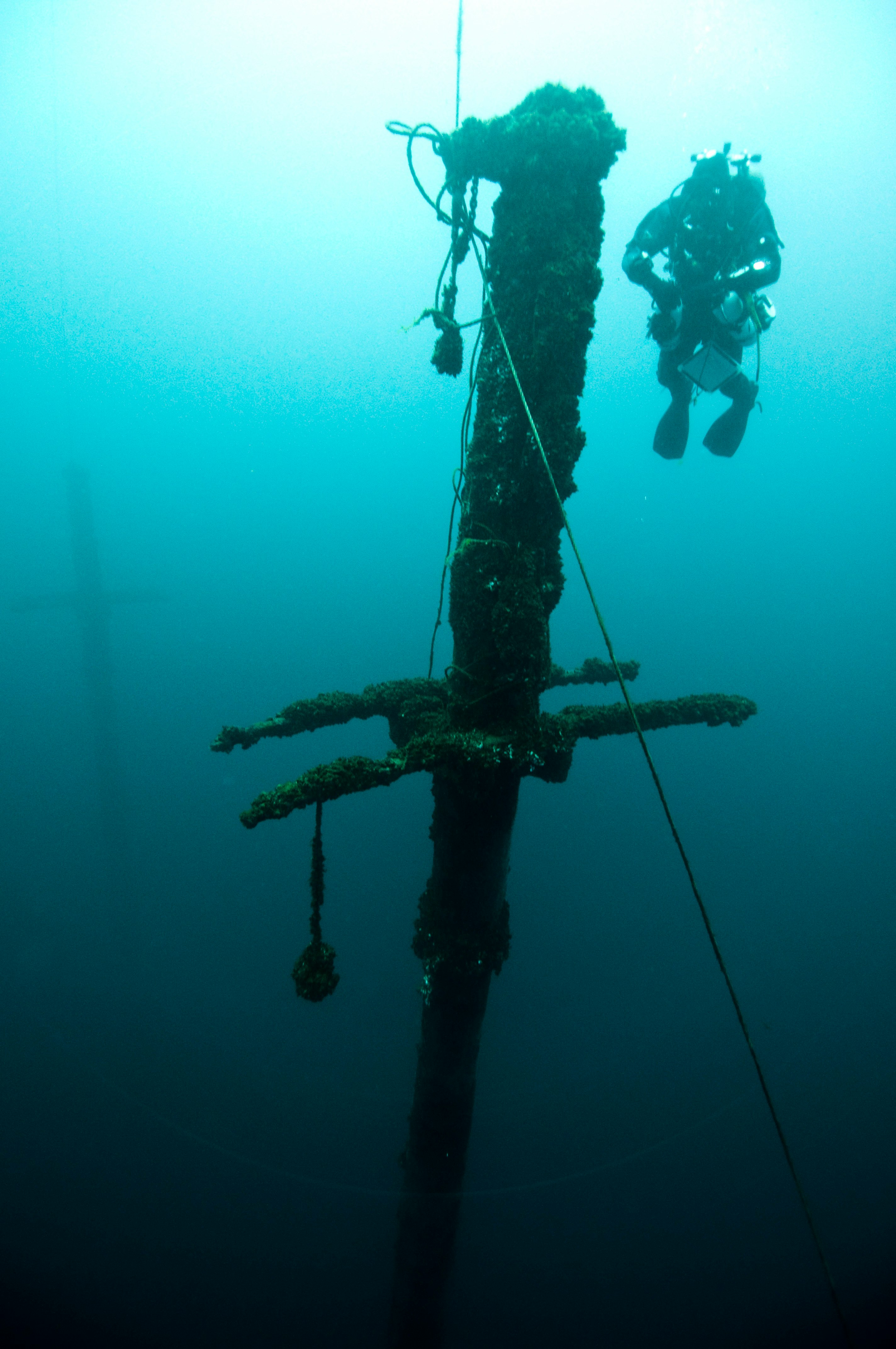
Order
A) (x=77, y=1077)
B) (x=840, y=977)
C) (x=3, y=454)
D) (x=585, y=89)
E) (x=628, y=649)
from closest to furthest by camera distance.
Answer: (x=585, y=89)
(x=77, y=1077)
(x=840, y=977)
(x=3, y=454)
(x=628, y=649)

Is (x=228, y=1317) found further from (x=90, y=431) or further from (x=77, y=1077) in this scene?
(x=90, y=431)

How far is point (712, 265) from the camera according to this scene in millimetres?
3791

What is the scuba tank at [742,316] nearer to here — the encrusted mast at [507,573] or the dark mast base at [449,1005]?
the encrusted mast at [507,573]

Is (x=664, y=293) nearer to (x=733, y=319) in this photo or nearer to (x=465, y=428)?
(x=733, y=319)

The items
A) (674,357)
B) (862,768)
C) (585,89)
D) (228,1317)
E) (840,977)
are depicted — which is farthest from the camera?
(862,768)

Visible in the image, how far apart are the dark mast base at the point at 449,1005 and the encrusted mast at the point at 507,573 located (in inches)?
0.5

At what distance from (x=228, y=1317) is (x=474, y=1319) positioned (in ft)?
11.0

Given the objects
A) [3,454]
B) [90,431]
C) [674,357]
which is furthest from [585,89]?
[90,431]

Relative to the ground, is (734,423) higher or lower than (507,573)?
higher

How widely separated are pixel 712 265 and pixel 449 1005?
192 inches

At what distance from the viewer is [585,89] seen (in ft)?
7.63

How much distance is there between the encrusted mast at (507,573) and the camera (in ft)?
7.54

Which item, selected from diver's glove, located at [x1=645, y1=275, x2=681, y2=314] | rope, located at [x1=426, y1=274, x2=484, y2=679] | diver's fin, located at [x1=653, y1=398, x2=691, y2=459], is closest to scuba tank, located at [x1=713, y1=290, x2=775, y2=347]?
diver's glove, located at [x1=645, y1=275, x2=681, y2=314]

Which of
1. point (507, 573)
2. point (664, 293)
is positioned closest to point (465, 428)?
point (507, 573)
